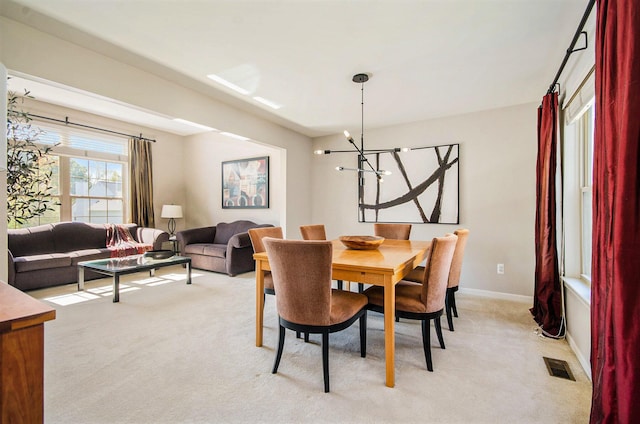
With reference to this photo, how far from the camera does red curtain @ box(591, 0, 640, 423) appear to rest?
98cm

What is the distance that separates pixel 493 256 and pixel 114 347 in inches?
165

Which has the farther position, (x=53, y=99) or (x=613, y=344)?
(x=53, y=99)

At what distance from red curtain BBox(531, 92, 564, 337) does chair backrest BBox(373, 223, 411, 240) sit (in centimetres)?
136

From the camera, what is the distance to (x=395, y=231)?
148 inches

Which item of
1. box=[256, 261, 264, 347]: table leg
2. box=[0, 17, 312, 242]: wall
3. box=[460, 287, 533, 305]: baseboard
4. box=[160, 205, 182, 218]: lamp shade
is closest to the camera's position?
box=[0, 17, 312, 242]: wall

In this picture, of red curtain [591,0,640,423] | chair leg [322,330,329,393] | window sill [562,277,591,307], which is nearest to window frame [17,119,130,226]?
chair leg [322,330,329,393]

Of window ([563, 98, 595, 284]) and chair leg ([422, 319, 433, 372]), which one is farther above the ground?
window ([563, 98, 595, 284])

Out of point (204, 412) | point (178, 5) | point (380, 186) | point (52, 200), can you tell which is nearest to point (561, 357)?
point (204, 412)

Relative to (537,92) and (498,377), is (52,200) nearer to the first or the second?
(498,377)

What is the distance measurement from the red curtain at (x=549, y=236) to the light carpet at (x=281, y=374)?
206mm

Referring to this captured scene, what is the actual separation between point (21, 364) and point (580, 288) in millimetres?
3128

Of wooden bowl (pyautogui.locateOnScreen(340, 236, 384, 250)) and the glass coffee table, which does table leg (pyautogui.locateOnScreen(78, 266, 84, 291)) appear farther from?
wooden bowl (pyautogui.locateOnScreen(340, 236, 384, 250))

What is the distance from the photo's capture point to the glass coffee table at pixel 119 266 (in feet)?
11.0

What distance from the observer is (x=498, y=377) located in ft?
6.21
